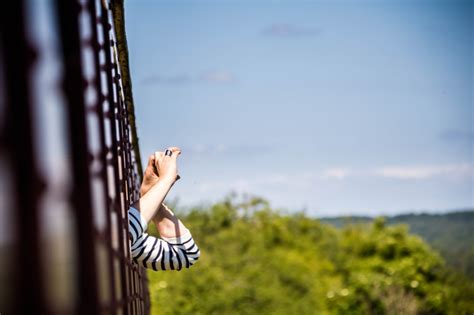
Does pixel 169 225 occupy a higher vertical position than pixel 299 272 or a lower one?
higher

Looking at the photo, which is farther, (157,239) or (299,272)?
(299,272)

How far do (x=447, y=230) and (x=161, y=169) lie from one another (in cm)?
5817

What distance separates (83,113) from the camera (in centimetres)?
151

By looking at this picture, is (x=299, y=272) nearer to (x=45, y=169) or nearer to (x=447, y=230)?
(x=447, y=230)

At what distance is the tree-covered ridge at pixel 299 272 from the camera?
31.8 metres

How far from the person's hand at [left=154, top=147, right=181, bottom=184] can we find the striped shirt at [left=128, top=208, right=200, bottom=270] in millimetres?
184

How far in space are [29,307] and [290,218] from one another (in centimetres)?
4680

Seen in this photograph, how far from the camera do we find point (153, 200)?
130 inches

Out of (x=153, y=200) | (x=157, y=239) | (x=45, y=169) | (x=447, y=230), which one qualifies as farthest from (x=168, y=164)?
(x=447, y=230)

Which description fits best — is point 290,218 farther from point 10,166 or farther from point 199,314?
point 10,166

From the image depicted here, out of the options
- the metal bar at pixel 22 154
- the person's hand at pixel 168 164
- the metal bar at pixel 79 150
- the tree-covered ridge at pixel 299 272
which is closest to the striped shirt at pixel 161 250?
the person's hand at pixel 168 164

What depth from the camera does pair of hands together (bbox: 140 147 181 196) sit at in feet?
11.1

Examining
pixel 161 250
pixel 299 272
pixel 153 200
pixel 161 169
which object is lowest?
pixel 299 272

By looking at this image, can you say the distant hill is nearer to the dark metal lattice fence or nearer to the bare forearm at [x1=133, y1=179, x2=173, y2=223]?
the bare forearm at [x1=133, y1=179, x2=173, y2=223]
